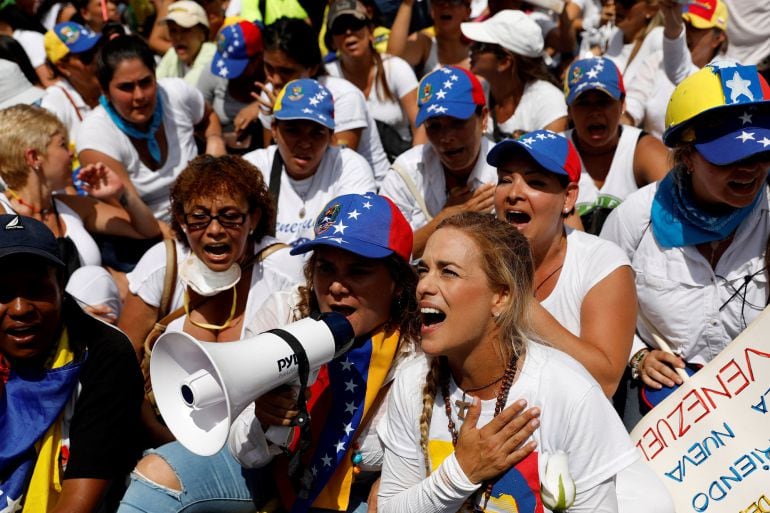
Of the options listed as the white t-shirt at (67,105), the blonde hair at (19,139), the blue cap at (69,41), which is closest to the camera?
the blonde hair at (19,139)

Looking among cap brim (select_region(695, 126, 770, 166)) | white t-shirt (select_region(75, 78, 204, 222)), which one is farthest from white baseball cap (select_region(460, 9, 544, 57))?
cap brim (select_region(695, 126, 770, 166))

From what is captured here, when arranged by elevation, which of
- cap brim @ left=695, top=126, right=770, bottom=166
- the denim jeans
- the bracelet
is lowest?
the denim jeans

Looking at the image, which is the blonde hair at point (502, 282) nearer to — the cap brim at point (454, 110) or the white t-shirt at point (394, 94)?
the cap brim at point (454, 110)

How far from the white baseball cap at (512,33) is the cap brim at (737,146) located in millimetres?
2322

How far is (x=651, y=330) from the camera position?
3805 mm

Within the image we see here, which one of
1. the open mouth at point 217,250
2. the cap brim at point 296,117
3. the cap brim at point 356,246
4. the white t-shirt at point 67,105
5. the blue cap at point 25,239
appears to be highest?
the cap brim at point 356,246

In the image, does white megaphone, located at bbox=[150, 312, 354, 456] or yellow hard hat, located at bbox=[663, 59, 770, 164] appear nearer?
white megaphone, located at bbox=[150, 312, 354, 456]

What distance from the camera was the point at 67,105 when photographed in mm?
6445

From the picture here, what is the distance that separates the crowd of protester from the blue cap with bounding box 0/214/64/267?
0.5 inches

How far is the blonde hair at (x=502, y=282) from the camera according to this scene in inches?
108

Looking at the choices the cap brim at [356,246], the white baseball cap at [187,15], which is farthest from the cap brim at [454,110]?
the white baseball cap at [187,15]

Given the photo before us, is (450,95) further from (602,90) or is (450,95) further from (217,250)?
(217,250)

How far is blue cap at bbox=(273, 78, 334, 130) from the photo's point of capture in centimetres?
495

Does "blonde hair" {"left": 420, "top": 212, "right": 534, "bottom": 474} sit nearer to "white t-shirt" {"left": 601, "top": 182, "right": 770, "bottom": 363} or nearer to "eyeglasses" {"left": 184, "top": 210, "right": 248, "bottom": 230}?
"white t-shirt" {"left": 601, "top": 182, "right": 770, "bottom": 363}
